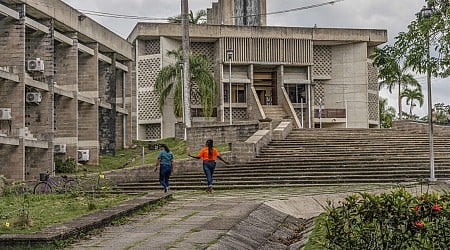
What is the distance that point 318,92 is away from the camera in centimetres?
4962

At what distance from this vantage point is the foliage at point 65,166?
2922 centimetres

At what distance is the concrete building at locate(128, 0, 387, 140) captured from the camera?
45.6m

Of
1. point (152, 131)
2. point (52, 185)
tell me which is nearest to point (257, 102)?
point (152, 131)

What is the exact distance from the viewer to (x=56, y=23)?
29125 millimetres

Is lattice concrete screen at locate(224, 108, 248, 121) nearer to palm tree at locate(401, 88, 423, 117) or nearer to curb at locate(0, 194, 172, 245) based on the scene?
palm tree at locate(401, 88, 423, 117)

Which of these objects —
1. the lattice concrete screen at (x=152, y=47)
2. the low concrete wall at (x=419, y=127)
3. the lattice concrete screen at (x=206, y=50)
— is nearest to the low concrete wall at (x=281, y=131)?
the low concrete wall at (x=419, y=127)

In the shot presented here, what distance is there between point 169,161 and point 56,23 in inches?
549

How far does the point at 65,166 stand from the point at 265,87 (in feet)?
73.4

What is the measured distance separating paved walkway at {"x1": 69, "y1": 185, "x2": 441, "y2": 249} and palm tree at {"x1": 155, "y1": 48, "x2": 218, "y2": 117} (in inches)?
944

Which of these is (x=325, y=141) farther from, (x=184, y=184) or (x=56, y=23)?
(x=56, y=23)

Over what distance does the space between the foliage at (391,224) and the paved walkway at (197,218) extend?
6.36ft

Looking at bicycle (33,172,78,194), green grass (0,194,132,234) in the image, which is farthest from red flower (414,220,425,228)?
bicycle (33,172,78,194)

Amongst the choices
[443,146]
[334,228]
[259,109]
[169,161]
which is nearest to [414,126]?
[443,146]

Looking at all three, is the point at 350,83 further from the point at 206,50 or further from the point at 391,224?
the point at 391,224
